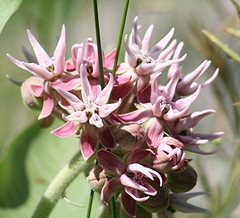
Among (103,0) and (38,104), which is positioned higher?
(38,104)

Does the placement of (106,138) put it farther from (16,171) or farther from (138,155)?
(16,171)

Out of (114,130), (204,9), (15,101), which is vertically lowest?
(204,9)

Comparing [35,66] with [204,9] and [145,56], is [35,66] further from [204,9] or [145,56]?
[204,9]

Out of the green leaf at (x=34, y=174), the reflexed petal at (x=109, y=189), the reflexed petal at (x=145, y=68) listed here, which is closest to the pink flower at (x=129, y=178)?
the reflexed petal at (x=109, y=189)

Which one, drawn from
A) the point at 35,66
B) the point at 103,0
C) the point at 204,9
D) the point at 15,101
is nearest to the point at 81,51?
the point at 35,66

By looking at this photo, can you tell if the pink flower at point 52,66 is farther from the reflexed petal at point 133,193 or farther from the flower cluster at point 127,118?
the reflexed petal at point 133,193

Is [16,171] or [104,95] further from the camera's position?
[16,171]

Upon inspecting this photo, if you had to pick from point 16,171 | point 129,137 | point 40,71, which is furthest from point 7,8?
point 16,171
